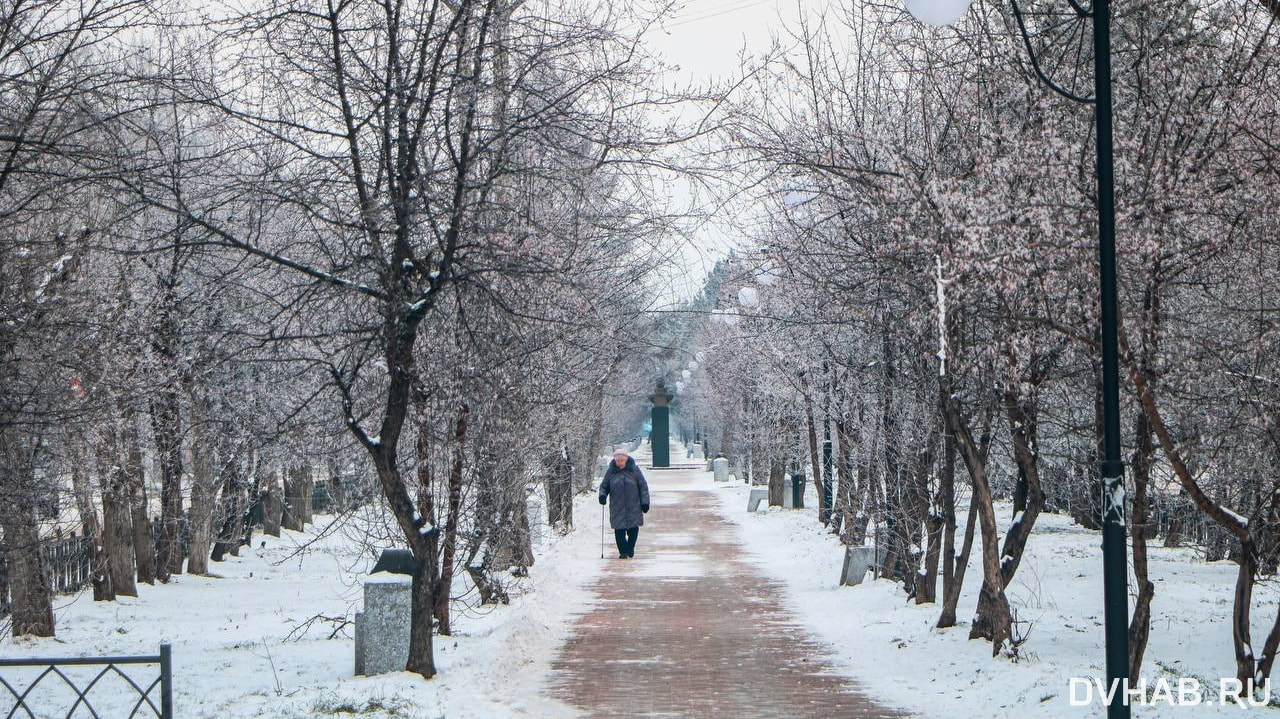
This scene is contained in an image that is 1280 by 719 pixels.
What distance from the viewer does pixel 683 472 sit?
7075cm

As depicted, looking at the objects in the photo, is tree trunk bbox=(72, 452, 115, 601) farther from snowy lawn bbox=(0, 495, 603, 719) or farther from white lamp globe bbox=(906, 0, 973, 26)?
white lamp globe bbox=(906, 0, 973, 26)

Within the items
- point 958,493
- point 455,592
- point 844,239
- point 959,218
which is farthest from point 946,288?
point 455,592

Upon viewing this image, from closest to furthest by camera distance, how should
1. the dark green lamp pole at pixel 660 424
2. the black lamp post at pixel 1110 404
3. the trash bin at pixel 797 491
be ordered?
1. the black lamp post at pixel 1110 404
2. the trash bin at pixel 797 491
3. the dark green lamp pole at pixel 660 424

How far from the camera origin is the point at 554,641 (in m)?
13.9

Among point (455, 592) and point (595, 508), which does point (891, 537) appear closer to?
point (455, 592)

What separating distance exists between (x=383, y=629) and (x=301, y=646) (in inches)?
130

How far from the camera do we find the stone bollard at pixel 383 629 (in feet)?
36.0

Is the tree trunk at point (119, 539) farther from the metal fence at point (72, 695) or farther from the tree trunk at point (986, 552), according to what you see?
the tree trunk at point (986, 552)

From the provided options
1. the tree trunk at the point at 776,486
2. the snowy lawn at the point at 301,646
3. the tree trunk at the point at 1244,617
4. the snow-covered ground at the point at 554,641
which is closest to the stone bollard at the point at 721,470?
the tree trunk at the point at 776,486

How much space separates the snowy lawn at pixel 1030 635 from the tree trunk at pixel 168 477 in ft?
29.5

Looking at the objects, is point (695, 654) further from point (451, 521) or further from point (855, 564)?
point (855, 564)

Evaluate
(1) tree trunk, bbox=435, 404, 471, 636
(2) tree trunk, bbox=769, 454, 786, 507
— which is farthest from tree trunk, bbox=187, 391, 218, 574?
(2) tree trunk, bbox=769, 454, 786, 507

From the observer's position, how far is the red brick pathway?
10.3m

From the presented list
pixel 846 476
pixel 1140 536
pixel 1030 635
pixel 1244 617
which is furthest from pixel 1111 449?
pixel 846 476
